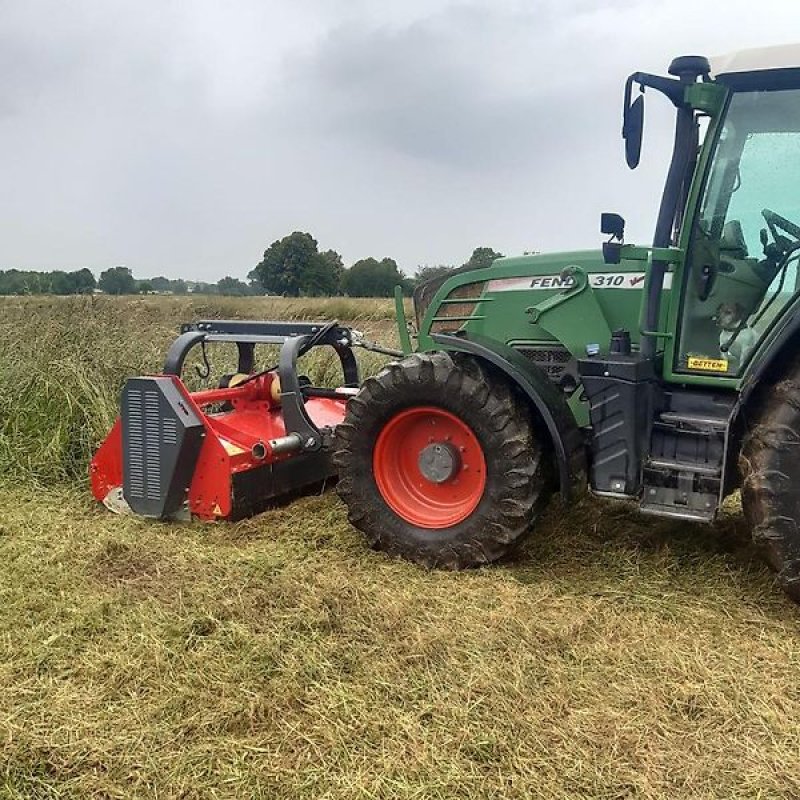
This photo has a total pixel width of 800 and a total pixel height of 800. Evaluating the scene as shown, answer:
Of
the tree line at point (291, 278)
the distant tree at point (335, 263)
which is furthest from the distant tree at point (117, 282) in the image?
the distant tree at point (335, 263)

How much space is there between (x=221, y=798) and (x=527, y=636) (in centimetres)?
140

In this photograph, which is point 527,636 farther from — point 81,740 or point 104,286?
point 104,286

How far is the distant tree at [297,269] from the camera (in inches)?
543

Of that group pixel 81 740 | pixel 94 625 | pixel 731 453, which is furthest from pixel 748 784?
pixel 94 625

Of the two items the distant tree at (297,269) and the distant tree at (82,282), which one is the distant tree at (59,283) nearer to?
the distant tree at (82,282)

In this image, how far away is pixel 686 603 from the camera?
3938 millimetres

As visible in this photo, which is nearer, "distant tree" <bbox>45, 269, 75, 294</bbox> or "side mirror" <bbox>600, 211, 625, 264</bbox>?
"side mirror" <bbox>600, 211, 625, 264</bbox>

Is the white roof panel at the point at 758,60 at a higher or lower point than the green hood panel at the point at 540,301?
higher

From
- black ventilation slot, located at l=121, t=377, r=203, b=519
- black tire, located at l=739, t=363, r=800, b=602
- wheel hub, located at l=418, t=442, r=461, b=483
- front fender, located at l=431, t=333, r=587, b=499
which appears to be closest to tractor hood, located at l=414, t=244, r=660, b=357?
front fender, located at l=431, t=333, r=587, b=499

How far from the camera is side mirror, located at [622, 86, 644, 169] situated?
3750 millimetres

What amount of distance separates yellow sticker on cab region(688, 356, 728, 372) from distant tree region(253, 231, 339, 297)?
963 centimetres

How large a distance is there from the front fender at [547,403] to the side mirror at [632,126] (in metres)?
1.06

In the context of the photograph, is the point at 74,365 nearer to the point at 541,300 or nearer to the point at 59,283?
the point at 59,283

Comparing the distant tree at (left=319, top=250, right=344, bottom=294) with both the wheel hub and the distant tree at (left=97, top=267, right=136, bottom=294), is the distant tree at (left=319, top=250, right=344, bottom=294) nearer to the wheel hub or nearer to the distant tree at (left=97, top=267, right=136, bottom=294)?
the distant tree at (left=97, top=267, right=136, bottom=294)
